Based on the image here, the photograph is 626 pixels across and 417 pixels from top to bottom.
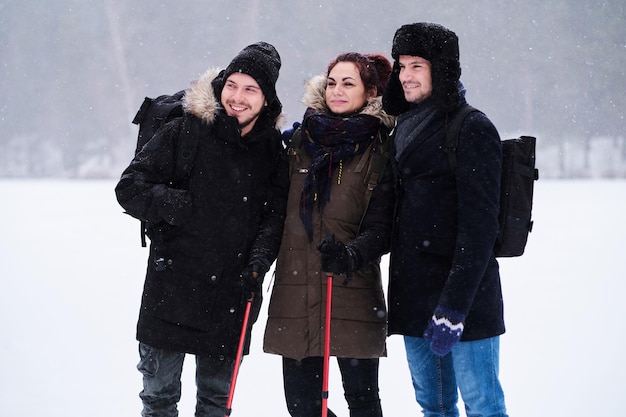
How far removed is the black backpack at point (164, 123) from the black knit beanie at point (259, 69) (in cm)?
18

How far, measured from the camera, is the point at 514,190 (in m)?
2.04

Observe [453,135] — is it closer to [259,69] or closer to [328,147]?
[328,147]

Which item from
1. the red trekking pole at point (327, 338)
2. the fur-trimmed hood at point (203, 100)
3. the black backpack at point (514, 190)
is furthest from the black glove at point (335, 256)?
the fur-trimmed hood at point (203, 100)

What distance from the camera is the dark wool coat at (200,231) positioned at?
2.24m

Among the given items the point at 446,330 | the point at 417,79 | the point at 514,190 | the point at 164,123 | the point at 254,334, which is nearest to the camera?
the point at 446,330

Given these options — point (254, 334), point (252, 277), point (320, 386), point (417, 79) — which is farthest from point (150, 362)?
point (254, 334)

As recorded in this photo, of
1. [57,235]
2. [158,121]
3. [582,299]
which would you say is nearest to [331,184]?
[158,121]

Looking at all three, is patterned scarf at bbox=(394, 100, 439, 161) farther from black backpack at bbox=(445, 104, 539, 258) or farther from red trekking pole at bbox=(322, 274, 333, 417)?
red trekking pole at bbox=(322, 274, 333, 417)

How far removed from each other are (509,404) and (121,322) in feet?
9.59

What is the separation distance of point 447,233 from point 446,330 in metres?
0.31

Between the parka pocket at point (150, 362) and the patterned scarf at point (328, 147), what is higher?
the patterned scarf at point (328, 147)

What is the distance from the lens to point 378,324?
2289mm

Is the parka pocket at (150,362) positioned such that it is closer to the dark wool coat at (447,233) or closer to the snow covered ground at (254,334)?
the dark wool coat at (447,233)

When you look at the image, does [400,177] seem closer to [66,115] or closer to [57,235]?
[57,235]
